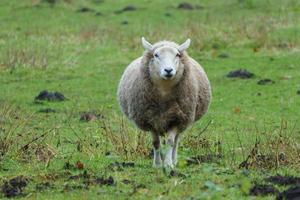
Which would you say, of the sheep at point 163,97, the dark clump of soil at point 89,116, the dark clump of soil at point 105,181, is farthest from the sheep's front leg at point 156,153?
the dark clump of soil at point 89,116

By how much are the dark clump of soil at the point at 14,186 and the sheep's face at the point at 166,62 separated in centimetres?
206

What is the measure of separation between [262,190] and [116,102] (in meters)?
9.26

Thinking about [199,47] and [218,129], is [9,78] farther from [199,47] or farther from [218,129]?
[218,129]

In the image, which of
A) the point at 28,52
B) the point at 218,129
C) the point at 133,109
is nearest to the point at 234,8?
the point at 28,52

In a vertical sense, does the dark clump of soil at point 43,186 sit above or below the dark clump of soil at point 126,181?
below

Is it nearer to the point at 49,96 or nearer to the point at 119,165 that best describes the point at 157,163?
the point at 119,165

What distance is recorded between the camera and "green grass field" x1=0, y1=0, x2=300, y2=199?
8812mm

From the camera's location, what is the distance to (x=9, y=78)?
65.3ft

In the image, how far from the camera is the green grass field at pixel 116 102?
8812 millimetres

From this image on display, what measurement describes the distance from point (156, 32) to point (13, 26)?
6484 mm

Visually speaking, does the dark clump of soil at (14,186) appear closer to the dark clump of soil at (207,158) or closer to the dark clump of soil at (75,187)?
the dark clump of soil at (75,187)

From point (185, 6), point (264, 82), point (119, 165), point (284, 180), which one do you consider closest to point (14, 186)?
point (119, 165)

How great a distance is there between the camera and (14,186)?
27.9 feet

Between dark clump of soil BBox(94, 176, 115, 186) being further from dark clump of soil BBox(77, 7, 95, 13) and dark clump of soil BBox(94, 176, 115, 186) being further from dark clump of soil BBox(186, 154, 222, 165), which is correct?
dark clump of soil BBox(77, 7, 95, 13)
